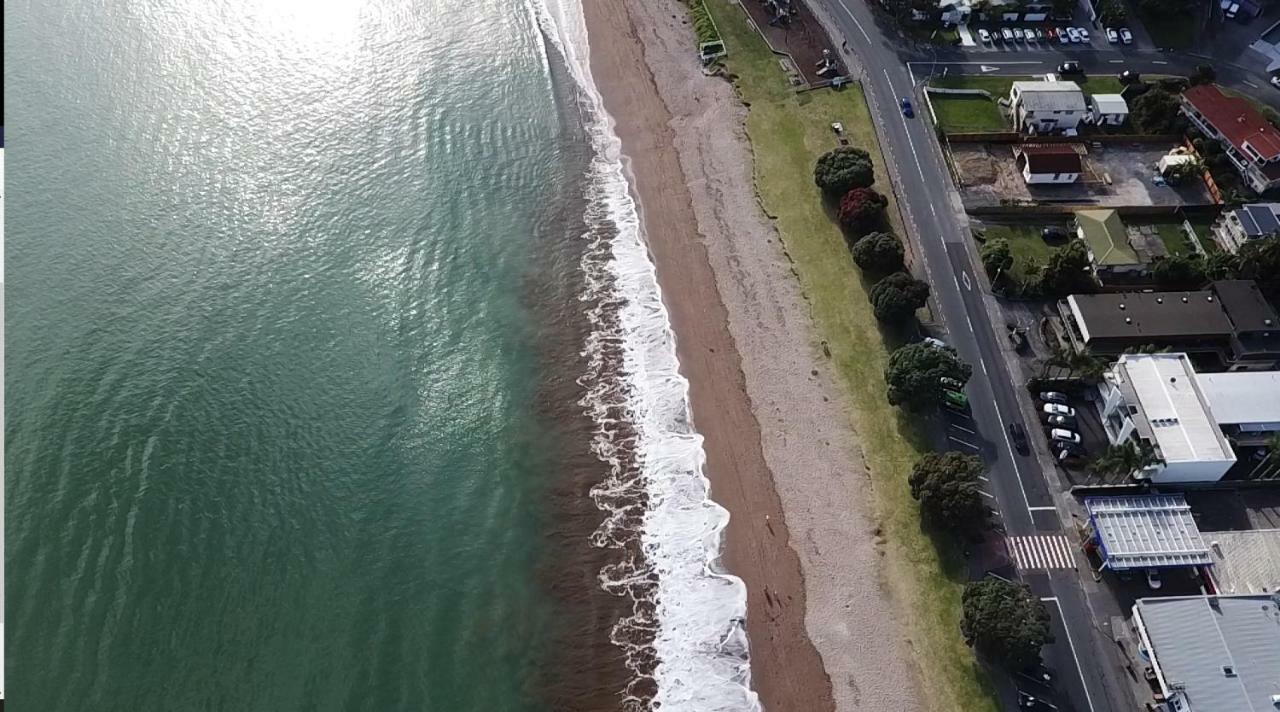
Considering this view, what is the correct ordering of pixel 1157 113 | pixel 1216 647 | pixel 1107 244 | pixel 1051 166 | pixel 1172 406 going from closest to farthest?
1. pixel 1216 647
2. pixel 1172 406
3. pixel 1107 244
4. pixel 1051 166
5. pixel 1157 113

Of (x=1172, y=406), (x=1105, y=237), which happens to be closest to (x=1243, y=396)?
(x=1172, y=406)

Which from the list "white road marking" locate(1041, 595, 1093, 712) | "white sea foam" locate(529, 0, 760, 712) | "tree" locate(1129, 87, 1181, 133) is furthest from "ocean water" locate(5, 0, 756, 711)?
"tree" locate(1129, 87, 1181, 133)

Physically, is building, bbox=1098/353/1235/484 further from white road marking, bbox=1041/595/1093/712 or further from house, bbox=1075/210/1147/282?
white road marking, bbox=1041/595/1093/712

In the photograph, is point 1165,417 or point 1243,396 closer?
point 1165,417

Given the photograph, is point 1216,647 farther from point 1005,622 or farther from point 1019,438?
point 1019,438

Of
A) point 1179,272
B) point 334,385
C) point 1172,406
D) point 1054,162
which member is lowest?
point 1172,406

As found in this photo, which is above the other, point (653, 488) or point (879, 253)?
point (879, 253)

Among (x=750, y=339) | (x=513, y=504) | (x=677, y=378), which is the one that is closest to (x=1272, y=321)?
(x=750, y=339)
